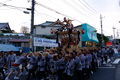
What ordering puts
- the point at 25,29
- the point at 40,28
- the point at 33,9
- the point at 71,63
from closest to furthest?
the point at 71,63 < the point at 33,9 < the point at 40,28 < the point at 25,29

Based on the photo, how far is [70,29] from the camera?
13719 mm

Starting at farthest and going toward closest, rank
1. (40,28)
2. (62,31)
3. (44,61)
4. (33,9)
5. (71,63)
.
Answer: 1. (40,28)
2. (62,31)
3. (33,9)
4. (44,61)
5. (71,63)

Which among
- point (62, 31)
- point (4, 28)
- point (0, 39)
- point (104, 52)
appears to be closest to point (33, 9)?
point (62, 31)

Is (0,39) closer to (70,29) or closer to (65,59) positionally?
(70,29)

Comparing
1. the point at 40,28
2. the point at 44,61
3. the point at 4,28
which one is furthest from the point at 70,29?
the point at 4,28

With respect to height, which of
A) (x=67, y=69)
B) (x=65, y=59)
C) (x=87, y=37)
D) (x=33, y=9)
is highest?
(x=33, y=9)

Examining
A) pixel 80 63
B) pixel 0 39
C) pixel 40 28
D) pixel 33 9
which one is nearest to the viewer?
pixel 80 63

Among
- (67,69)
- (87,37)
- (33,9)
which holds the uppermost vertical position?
(33,9)

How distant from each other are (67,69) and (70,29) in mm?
7761

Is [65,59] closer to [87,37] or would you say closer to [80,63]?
[80,63]

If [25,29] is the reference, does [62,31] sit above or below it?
below

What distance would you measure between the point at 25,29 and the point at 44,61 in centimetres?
4940

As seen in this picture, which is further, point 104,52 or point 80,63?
point 104,52

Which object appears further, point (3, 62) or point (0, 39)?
point (0, 39)
